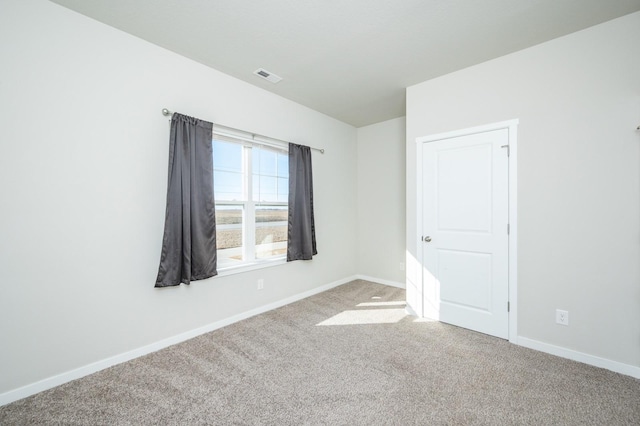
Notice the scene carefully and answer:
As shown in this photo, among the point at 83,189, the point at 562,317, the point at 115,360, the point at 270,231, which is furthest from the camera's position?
the point at 270,231

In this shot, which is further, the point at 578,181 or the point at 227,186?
the point at 227,186

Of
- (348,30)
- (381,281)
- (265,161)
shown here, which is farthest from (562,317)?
(265,161)

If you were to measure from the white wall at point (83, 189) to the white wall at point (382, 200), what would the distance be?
262 centimetres

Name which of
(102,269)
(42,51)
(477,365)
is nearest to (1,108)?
(42,51)

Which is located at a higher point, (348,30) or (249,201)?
(348,30)

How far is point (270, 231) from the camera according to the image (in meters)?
3.49

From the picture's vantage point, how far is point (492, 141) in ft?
8.61

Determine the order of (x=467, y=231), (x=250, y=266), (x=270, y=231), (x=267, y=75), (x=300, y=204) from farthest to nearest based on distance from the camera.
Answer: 1. (x=300, y=204)
2. (x=270, y=231)
3. (x=250, y=266)
4. (x=267, y=75)
5. (x=467, y=231)

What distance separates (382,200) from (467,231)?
1.80 m

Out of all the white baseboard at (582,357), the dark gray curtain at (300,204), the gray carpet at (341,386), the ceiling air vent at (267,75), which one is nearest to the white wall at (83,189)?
the gray carpet at (341,386)

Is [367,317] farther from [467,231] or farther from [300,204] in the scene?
[300,204]

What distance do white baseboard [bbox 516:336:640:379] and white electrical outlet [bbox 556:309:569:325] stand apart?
22 centimetres

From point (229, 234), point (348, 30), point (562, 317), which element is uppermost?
point (348, 30)

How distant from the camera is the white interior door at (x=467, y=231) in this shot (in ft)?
8.50
